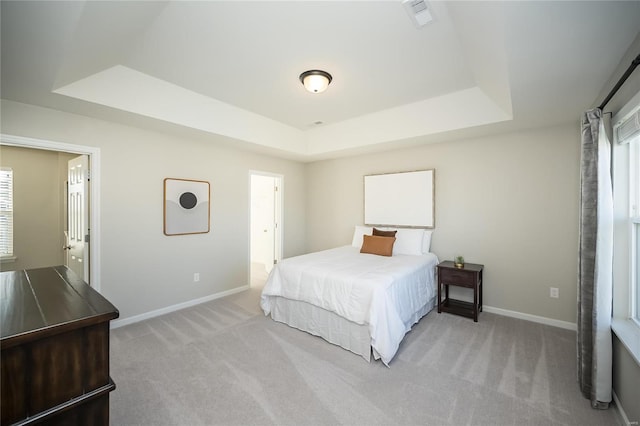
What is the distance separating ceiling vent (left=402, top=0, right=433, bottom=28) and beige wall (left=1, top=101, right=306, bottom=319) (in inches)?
113

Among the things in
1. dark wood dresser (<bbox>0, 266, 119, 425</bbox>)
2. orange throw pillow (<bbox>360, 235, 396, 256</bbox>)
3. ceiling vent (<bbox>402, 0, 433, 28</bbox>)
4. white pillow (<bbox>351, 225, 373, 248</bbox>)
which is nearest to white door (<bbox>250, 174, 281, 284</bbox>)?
white pillow (<bbox>351, 225, 373, 248</bbox>)

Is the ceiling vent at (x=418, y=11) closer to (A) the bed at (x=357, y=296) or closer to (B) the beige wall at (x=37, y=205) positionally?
(A) the bed at (x=357, y=296)

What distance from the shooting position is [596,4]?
132 centimetres

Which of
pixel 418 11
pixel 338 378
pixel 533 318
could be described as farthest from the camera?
Answer: pixel 533 318

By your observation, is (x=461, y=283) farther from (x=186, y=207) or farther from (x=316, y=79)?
(x=186, y=207)

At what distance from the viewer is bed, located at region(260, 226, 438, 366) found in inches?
95.0

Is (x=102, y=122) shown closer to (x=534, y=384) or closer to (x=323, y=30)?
(x=323, y=30)

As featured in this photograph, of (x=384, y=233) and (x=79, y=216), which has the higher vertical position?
(x=79, y=216)

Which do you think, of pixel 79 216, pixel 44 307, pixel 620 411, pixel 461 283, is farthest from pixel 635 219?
pixel 79 216

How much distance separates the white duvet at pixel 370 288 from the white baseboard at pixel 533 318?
0.74 meters

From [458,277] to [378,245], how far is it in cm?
104

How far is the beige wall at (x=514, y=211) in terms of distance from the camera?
3086mm

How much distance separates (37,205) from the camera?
398 centimetres

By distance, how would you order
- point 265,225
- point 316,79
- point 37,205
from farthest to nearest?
point 265,225 < point 37,205 < point 316,79
